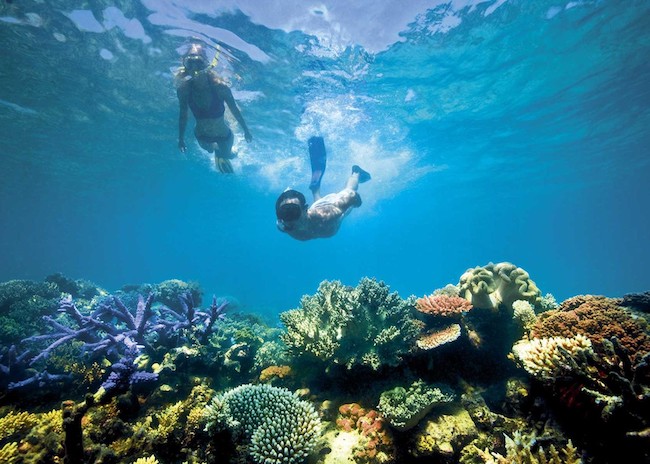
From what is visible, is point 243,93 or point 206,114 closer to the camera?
point 206,114

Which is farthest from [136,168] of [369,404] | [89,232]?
[89,232]

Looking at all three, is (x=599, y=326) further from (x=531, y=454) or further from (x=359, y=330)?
(x=359, y=330)

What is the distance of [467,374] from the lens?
4.89 metres

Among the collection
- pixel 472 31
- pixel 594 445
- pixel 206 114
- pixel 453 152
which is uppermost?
pixel 453 152

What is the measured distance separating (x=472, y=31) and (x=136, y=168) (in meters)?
33.4

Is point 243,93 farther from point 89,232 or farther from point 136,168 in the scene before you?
point 89,232

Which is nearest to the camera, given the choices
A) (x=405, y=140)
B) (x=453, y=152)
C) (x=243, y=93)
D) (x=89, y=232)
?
(x=243, y=93)

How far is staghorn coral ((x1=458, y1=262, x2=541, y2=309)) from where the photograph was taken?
5.18 meters

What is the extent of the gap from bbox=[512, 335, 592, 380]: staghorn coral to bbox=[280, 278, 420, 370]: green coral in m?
1.60

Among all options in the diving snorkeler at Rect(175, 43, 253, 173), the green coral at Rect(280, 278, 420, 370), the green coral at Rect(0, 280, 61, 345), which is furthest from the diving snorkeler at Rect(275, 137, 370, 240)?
the green coral at Rect(0, 280, 61, 345)

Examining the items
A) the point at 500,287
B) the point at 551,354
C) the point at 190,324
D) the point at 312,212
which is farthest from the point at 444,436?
the point at 312,212

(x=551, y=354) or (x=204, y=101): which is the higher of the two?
(x=204, y=101)

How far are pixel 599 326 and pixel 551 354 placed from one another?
0.90 meters

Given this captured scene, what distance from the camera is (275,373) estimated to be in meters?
5.33
